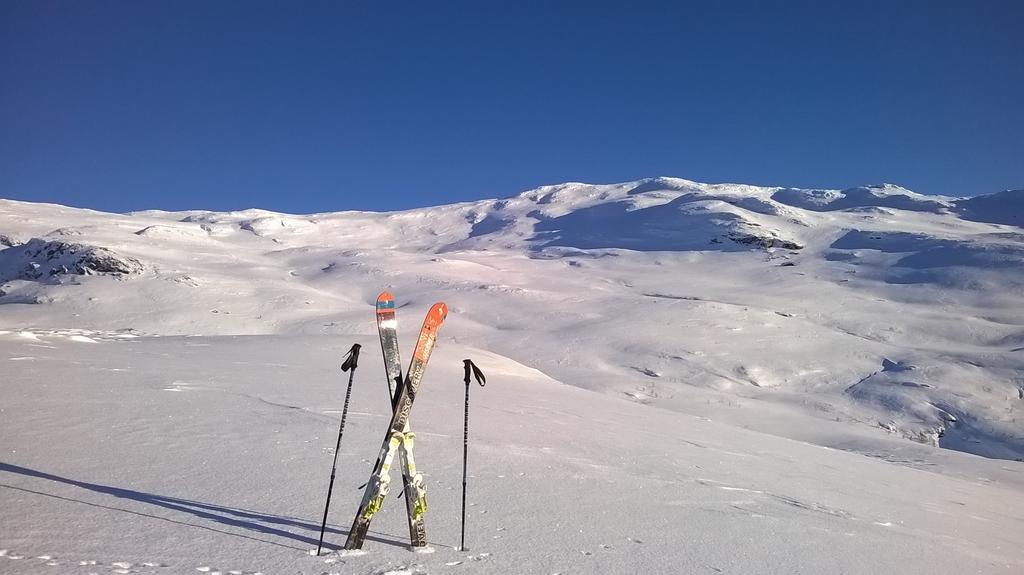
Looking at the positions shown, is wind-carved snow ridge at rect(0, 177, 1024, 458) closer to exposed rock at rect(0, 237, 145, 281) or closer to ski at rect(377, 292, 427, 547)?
exposed rock at rect(0, 237, 145, 281)

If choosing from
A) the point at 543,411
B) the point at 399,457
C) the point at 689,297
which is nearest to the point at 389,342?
the point at 399,457

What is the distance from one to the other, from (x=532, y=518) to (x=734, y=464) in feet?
20.2

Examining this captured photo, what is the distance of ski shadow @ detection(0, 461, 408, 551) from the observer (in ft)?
16.5

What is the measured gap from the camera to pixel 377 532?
538 cm

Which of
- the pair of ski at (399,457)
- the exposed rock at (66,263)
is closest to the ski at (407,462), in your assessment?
the pair of ski at (399,457)

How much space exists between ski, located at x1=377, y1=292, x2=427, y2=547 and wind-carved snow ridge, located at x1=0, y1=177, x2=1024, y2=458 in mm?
20276

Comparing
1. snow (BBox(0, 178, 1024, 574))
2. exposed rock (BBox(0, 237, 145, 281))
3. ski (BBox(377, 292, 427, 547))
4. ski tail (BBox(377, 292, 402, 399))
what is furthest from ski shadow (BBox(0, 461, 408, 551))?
exposed rock (BBox(0, 237, 145, 281))

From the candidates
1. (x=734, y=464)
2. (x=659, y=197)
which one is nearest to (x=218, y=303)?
(x=734, y=464)

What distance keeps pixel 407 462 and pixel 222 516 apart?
5.72 ft

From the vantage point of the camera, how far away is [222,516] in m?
5.31

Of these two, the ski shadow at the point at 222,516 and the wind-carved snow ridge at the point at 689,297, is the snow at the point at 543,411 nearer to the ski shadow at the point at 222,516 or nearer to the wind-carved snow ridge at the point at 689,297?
the ski shadow at the point at 222,516

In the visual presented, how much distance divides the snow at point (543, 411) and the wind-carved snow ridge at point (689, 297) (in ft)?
1.00

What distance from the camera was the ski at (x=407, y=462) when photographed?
16.5ft

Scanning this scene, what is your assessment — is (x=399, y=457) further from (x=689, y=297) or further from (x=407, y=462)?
(x=689, y=297)
